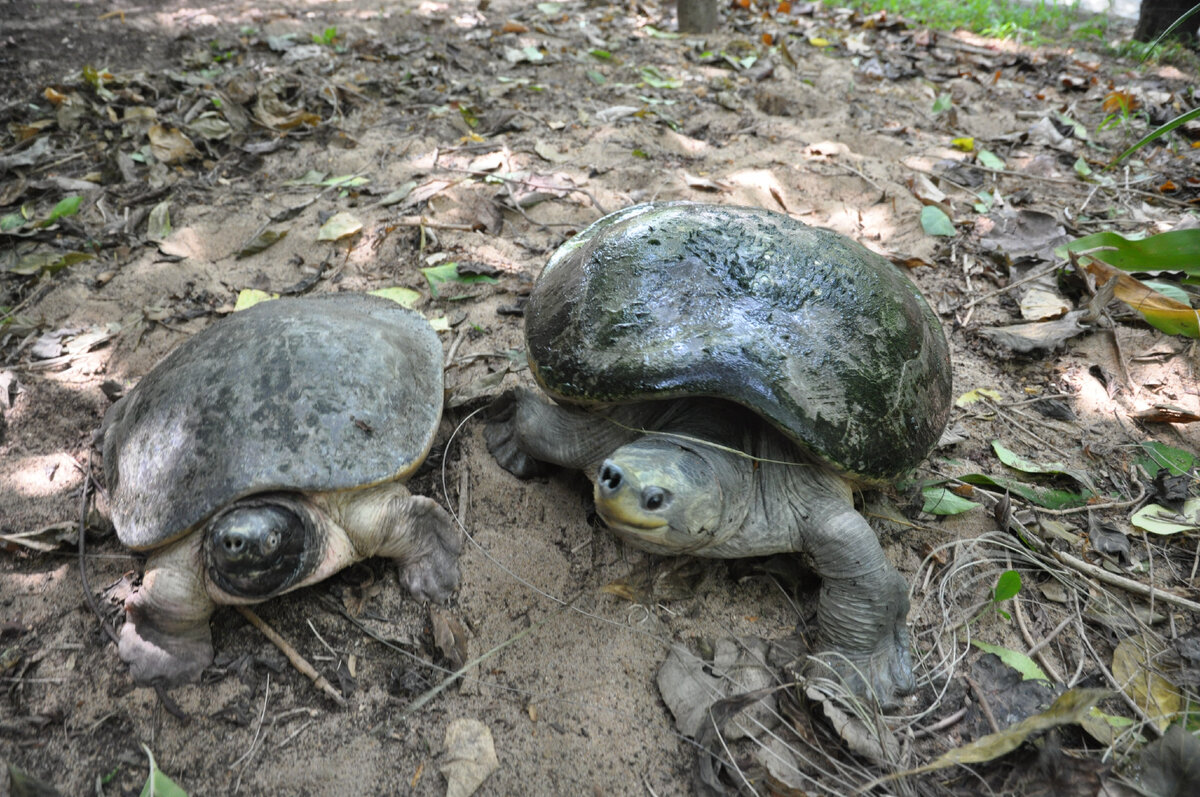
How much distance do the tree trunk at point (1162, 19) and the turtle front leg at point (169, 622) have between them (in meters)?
6.20

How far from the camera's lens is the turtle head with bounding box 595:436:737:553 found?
5.60 ft

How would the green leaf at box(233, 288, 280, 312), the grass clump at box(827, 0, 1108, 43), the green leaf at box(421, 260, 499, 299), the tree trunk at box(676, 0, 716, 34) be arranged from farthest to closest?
the grass clump at box(827, 0, 1108, 43), the tree trunk at box(676, 0, 716, 34), the green leaf at box(421, 260, 499, 299), the green leaf at box(233, 288, 280, 312)

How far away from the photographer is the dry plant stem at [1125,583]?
203 centimetres

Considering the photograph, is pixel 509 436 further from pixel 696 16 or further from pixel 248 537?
pixel 696 16

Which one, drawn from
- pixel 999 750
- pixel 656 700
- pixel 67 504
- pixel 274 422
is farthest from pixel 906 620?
pixel 67 504

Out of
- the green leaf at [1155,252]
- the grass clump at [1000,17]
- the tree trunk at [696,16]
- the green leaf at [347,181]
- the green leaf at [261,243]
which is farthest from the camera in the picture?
the grass clump at [1000,17]

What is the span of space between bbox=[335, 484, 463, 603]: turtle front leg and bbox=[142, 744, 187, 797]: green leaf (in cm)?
73

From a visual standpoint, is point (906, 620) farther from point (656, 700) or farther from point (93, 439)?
point (93, 439)

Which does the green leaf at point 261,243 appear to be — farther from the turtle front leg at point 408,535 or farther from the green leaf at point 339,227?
the turtle front leg at point 408,535

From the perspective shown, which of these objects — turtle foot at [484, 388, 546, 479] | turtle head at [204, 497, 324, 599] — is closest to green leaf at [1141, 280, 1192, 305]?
turtle foot at [484, 388, 546, 479]

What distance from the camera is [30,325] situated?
3.06 meters

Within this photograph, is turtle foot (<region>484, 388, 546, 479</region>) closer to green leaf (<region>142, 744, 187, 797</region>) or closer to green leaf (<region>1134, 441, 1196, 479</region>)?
green leaf (<region>142, 744, 187, 797</region>)

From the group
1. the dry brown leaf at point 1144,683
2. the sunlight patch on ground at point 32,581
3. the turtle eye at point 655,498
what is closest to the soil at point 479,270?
the sunlight patch on ground at point 32,581

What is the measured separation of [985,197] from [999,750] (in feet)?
10.7
